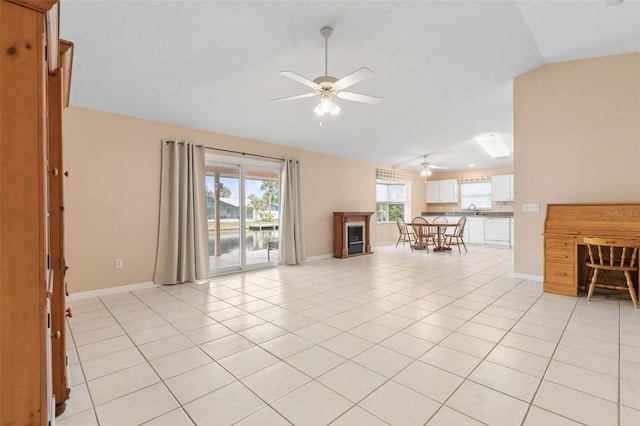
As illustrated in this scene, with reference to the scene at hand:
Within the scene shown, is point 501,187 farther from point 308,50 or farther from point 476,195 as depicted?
point 308,50

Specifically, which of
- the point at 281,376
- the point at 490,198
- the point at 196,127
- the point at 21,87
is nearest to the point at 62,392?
the point at 281,376

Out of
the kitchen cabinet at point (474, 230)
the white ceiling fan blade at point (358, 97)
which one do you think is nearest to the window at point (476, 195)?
the kitchen cabinet at point (474, 230)

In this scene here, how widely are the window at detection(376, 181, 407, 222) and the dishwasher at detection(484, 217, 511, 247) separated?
251cm

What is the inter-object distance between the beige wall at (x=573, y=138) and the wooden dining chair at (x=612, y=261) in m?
0.65

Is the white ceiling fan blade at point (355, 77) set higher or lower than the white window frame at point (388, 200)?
higher

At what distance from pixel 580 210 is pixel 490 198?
19.8ft

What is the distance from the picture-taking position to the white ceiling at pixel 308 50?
2.40m

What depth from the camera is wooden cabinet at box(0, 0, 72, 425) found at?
85 cm

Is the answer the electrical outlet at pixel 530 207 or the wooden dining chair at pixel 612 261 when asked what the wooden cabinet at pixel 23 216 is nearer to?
the wooden dining chair at pixel 612 261

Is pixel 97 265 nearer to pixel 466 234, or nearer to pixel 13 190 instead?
pixel 13 190

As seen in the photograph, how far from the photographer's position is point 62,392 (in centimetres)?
157

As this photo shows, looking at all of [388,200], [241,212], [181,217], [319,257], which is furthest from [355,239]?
[181,217]

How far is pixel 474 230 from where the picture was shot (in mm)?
8883

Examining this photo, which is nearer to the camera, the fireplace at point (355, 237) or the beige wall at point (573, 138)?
the beige wall at point (573, 138)
